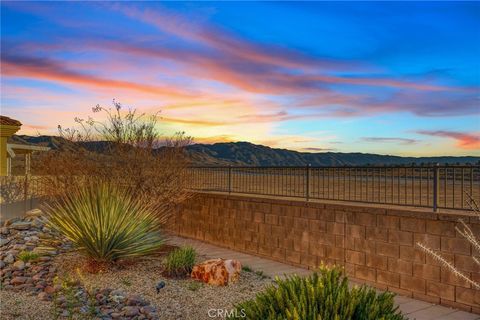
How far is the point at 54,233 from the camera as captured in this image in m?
12.7

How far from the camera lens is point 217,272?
891 centimetres

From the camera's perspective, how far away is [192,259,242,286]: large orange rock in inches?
349

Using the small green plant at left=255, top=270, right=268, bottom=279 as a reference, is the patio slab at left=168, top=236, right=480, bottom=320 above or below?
below

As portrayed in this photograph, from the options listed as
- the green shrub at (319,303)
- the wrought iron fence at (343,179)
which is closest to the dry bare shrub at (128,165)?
the wrought iron fence at (343,179)

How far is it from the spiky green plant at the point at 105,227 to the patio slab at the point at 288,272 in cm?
166

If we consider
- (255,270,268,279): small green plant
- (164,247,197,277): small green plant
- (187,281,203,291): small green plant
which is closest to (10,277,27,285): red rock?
(164,247,197,277): small green plant

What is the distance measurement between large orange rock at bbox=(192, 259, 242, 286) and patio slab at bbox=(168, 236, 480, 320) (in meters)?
1.13

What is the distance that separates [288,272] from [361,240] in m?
1.73

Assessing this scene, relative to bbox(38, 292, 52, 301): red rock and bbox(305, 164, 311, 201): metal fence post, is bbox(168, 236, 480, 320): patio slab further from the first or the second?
bbox(38, 292, 52, 301): red rock

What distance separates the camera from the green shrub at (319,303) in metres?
3.78

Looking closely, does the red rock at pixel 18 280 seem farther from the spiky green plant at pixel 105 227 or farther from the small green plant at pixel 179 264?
the small green plant at pixel 179 264

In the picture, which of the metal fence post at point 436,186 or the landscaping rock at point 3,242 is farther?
the landscaping rock at point 3,242

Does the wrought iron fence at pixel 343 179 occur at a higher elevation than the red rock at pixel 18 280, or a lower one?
higher

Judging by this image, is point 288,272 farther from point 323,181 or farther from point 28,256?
point 28,256
